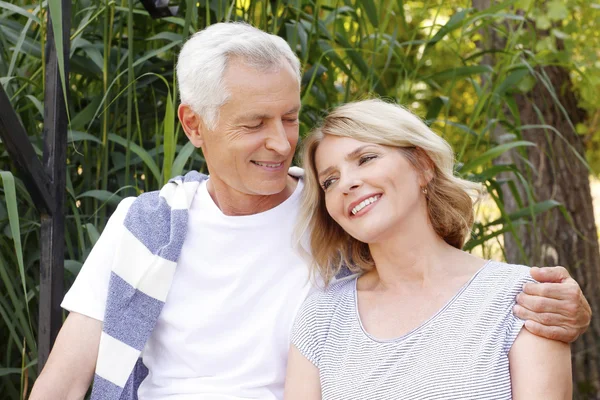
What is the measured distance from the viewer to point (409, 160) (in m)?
1.77

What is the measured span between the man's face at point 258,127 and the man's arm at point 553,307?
60 cm

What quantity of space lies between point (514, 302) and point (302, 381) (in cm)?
49

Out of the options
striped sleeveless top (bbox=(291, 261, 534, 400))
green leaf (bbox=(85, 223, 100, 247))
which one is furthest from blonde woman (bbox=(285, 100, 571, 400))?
green leaf (bbox=(85, 223, 100, 247))

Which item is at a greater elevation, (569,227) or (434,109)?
(434,109)

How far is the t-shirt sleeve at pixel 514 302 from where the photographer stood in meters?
1.57

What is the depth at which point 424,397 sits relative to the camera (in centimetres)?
161

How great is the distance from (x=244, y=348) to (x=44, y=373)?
1.45ft

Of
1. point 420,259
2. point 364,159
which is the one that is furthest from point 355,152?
point 420,259

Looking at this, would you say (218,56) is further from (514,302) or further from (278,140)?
(514,302)

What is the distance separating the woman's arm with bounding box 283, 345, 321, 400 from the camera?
5.87ft

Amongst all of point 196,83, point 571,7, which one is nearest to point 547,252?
point 571,7

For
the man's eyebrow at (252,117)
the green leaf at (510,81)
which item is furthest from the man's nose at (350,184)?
the green leaf at (510,81)

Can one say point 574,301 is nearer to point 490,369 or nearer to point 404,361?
point 490,369

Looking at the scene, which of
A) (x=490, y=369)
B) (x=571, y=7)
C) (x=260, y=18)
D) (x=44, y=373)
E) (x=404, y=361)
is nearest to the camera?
(x=490, y=369)
